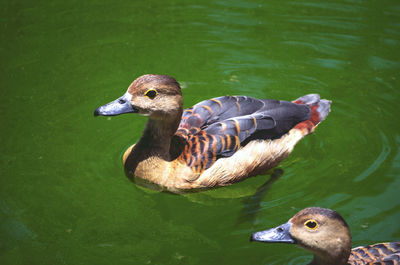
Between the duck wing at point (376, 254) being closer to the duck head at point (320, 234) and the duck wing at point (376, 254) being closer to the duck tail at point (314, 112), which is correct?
the duck head at point (320, 234)

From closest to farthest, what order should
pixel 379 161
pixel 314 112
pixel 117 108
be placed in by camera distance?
pixel 117 108 → pixel 379 161 → pixel 314 112

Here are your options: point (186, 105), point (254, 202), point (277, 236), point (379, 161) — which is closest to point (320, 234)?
point (277, 236)

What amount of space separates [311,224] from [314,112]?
2.79 meters

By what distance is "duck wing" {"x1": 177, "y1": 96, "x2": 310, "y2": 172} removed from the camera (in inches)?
244

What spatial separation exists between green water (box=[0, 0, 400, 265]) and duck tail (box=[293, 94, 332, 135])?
0.84 feet

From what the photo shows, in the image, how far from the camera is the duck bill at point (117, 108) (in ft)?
19.3

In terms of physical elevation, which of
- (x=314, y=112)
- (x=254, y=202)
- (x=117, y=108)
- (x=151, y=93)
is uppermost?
(x=151, y=93)

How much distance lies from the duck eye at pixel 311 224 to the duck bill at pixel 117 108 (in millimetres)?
2510

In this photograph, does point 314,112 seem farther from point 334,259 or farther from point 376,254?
point 334,259

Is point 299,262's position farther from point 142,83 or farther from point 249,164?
point 142,83

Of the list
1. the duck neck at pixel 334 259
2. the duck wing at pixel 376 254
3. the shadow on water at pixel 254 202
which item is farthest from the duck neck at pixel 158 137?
the duck wing at pixel 376 254

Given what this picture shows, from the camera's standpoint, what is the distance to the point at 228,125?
6.29m

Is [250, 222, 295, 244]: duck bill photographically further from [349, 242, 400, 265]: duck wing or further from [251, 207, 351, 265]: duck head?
[349, 242, 400, 265]: duck wing

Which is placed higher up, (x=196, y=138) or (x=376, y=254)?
(x=196, y=138)
